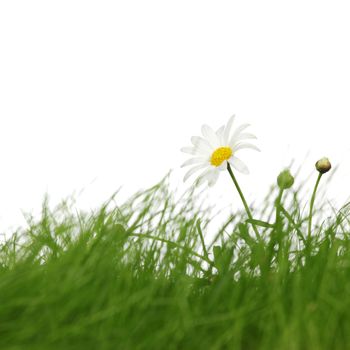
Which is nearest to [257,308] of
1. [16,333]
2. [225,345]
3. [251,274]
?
[225,345]

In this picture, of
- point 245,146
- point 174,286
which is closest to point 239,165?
point 245,146

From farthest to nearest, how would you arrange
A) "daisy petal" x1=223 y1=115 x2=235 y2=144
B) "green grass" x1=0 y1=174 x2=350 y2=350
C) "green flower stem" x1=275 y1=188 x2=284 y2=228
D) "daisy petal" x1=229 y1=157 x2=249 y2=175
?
"daisy petal" x1=223 y1=115 x2=235 y2=144, "daisy petal" x1=229 y1=157 x2=249 y2=175, "green flower stem" x1=275 y1=188 x2=284 y2=228, "green grass" x1=0 y1=174 x2=350 y2=350

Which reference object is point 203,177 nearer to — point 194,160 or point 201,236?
point 194,160

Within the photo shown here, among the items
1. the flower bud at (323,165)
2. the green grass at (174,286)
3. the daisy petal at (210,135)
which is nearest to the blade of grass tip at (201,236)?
the green grass at (174,286)

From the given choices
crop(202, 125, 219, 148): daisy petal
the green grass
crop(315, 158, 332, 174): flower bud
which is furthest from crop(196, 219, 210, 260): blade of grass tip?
crop(315, 158, 332, 174): flower bud

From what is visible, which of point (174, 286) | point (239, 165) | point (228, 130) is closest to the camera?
point (174, 286)

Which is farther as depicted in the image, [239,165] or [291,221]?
[239,165]

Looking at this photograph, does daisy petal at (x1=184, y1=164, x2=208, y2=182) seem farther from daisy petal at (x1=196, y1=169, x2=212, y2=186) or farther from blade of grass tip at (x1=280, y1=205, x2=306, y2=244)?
blade of grass tip at (x1=280, y1=205, x2=306, y2=244)
